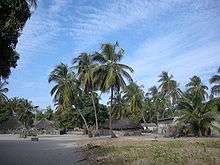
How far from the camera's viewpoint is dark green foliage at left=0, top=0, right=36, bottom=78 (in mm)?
16188

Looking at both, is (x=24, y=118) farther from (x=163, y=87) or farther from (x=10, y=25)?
(x=10, y=25)

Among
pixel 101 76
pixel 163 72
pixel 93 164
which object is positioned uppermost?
pixel 163 72

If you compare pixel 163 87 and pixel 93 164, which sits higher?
pixel 163 87

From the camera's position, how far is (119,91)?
54.3 metres

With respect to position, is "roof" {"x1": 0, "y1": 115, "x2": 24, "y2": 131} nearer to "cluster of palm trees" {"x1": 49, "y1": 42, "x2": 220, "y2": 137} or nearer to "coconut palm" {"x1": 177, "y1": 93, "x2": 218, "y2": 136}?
"cluster of palm trees" {"x1": 49, "y1": 42, "x2": 220, "y2": 137}

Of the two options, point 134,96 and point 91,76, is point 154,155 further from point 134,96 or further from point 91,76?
point 134,96

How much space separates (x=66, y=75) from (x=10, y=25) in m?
54.0

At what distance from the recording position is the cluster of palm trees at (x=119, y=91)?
49.2 meters

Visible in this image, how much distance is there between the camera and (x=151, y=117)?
361 ft

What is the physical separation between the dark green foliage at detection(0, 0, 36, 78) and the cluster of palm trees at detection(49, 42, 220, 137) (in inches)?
1271

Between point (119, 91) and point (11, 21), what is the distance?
126 ft

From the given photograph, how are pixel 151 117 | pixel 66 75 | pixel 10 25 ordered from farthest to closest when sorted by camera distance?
pixel 151 117, pixel 66 75, pixel 10 25

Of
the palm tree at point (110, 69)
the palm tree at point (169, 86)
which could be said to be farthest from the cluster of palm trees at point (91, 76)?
the palm tree at point (169, 86)

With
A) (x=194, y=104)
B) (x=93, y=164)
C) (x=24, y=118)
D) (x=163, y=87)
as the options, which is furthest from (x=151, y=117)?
(x=93, y=164)
